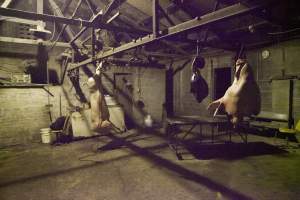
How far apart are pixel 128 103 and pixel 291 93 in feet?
24.4

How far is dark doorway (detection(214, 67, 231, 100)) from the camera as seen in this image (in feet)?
36.4

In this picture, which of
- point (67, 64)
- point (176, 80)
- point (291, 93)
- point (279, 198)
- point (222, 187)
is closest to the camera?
point (279, 198)

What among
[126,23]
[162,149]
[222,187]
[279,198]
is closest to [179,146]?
[162,149]

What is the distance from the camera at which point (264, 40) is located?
28.2 ft

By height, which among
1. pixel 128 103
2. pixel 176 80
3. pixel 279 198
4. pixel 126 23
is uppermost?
pixel 126 23

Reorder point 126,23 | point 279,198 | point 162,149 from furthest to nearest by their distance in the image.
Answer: point 126,23 → point 162,149 → point 279,198

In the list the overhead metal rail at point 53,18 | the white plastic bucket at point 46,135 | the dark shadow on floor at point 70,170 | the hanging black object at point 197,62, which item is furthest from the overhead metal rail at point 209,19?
the white plastic bucket at point 46,135

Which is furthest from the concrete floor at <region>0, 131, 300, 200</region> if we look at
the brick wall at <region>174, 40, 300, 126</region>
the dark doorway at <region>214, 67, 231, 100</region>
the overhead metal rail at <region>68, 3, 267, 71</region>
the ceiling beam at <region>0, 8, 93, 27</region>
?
the dark doorway at <region>214, 67, 231, 100</region>

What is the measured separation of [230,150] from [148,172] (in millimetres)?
3134

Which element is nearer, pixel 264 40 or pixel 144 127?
pixel 264 40

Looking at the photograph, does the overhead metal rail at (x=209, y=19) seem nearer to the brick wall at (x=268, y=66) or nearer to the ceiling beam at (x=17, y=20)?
the brick wall at (x=268, y=66)

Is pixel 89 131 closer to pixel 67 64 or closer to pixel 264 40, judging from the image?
pixel 67 64

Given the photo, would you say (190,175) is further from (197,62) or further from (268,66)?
(268,66)

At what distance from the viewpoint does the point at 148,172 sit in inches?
204
